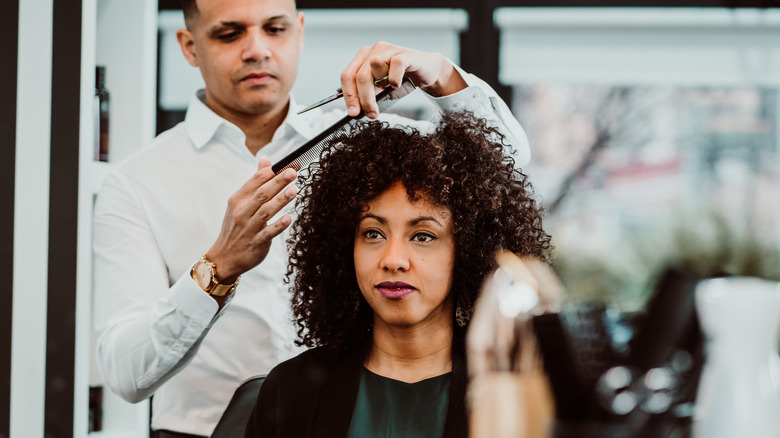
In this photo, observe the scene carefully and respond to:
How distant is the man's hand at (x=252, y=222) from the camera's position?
3.68 feet

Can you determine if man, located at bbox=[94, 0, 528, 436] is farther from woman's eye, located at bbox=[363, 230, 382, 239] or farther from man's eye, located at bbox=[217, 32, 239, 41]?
woman's eye, located at bbox=[363, 230, 382, 239]

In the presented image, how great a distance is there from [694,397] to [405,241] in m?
0.64

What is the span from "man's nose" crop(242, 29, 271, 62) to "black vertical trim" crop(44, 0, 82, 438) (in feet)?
1.50

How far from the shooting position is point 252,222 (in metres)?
1.14

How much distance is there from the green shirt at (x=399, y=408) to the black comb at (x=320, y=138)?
0.36 meters

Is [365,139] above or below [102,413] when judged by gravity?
above

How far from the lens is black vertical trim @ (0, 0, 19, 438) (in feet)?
5.03

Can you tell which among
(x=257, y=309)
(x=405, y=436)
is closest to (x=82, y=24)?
(x=257, y=309)

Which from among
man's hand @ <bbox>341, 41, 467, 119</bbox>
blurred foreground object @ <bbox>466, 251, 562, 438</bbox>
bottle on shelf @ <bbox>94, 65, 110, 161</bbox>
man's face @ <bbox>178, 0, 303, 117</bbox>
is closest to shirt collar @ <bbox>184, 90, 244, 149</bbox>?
man's face @ <bbox>178, 0, 303, 117</bbox>

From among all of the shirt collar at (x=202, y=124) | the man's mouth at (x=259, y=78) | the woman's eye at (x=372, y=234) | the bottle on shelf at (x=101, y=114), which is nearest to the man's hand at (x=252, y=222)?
the woman's eye at (x=372, y=234)

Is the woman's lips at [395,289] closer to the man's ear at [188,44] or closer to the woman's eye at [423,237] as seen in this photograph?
the woman's eye at [423,237]

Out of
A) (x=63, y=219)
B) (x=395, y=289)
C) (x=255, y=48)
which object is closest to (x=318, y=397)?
(x=395, y=289)

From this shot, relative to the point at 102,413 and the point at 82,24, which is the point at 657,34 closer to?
the point at 82,24

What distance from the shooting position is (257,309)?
160 centimetres
